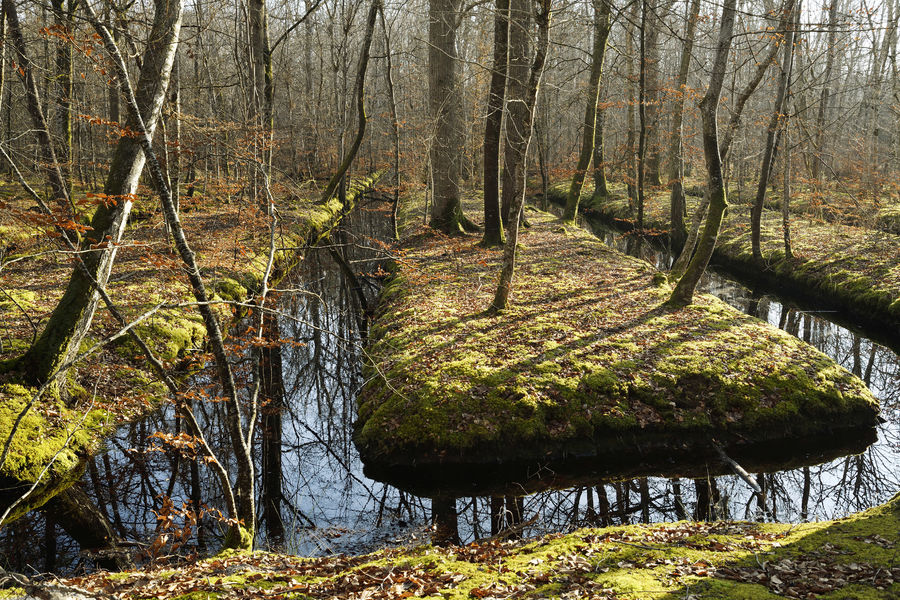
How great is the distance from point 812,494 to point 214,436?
9.17 meters

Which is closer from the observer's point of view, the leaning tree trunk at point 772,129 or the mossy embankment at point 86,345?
the mossy embankment at point 86,345

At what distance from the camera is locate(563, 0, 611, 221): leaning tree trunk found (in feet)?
57.7

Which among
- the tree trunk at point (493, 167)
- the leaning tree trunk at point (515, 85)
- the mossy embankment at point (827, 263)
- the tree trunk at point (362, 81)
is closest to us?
the mossy embankment at point (827, 263)

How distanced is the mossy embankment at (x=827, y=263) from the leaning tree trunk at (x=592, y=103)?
5176 millimetres

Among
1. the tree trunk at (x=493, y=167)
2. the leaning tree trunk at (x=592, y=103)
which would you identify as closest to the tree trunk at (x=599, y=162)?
the leaning tree trunk at (x=592, y=103)

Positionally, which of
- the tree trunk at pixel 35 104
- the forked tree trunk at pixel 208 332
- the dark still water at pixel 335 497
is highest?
the tree trunk at pixel 35 104

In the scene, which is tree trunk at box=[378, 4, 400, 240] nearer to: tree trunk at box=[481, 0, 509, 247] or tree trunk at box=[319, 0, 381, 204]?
tree trunk at box=[319, 0, 381, 204]

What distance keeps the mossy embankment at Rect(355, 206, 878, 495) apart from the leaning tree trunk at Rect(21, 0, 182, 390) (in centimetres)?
336

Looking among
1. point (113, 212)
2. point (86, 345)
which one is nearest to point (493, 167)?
point (113, 212)

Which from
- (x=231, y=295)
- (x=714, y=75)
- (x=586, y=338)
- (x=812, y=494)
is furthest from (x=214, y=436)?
(x=714, y=75)

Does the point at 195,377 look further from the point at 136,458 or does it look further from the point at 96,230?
the point at 96,230

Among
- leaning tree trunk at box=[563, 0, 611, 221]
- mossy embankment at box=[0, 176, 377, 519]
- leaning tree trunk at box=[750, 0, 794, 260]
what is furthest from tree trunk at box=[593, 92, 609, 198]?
mossy embankment at box=[0, 176, 377, 519]

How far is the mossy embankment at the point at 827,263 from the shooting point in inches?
532

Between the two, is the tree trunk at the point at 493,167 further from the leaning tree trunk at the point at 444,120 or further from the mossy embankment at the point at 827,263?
the mossy embankment at the point at 827,263
